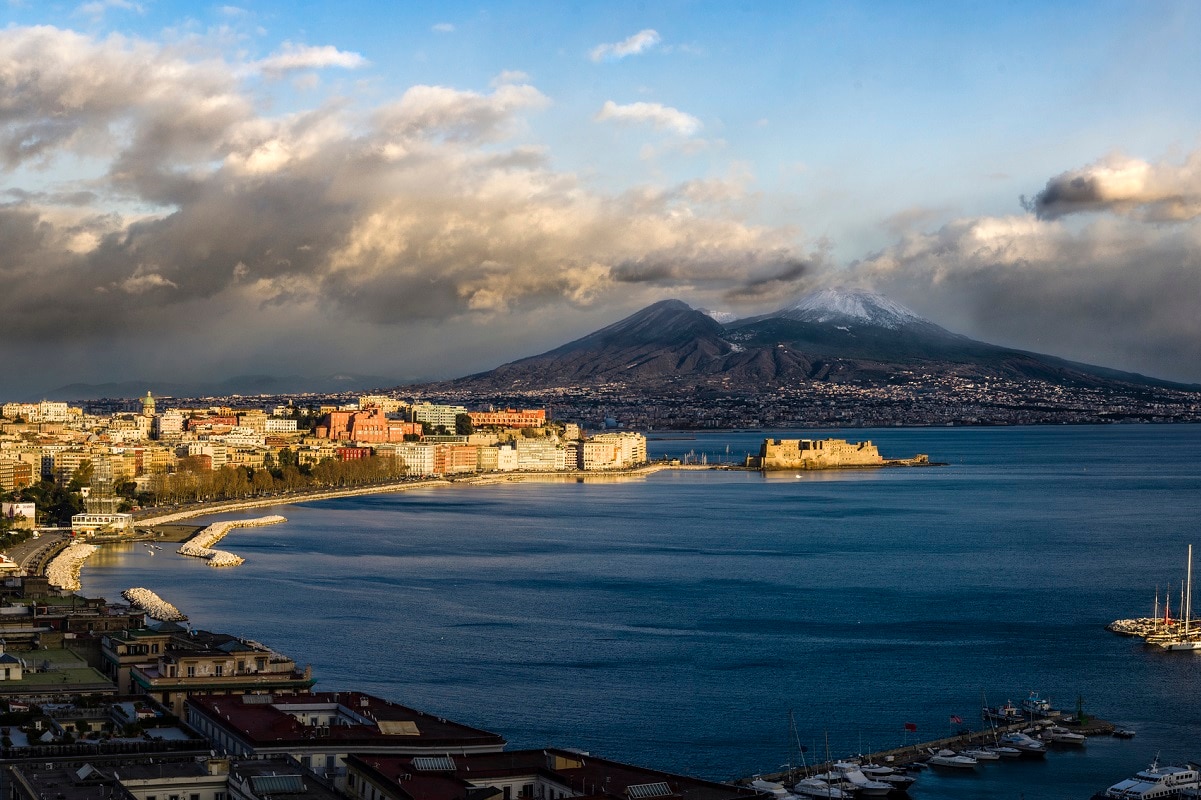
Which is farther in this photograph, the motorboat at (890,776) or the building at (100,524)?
the building at (100,524)

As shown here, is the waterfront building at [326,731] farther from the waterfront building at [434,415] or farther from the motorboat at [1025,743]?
the waterfront building at [434,415]

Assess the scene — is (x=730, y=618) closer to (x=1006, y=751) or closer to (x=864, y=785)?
(x=1006, y=751)

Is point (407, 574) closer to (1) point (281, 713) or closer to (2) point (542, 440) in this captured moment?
(1) point (281, 713)

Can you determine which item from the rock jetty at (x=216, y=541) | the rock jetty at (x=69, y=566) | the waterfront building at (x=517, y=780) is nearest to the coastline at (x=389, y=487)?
the rock jetty at (x=216, y=541)

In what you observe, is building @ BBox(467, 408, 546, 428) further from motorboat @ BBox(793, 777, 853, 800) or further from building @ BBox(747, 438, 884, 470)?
motorboat @ BBox(793, 777, 853, 800)

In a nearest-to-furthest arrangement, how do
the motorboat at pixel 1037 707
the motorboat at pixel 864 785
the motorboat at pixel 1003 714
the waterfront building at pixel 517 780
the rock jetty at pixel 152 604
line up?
1. the waterfront building at pixel 517 780
2. the motorboat at pixel 864 785
3. the motorboat at pixel 1003 714
4. the motorboat at pixel 1037 707
5. the rock jetty at pixel 152 604

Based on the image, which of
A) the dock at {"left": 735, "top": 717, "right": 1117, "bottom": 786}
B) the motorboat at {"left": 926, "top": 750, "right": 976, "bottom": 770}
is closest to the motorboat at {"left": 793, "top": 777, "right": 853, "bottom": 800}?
the dock at {"left": 735, "top": 717, "right": 1117, "bottom": 786}

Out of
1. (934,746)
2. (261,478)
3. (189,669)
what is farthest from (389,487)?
(189,669)

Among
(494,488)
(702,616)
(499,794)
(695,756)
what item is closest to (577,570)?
(702,616)
